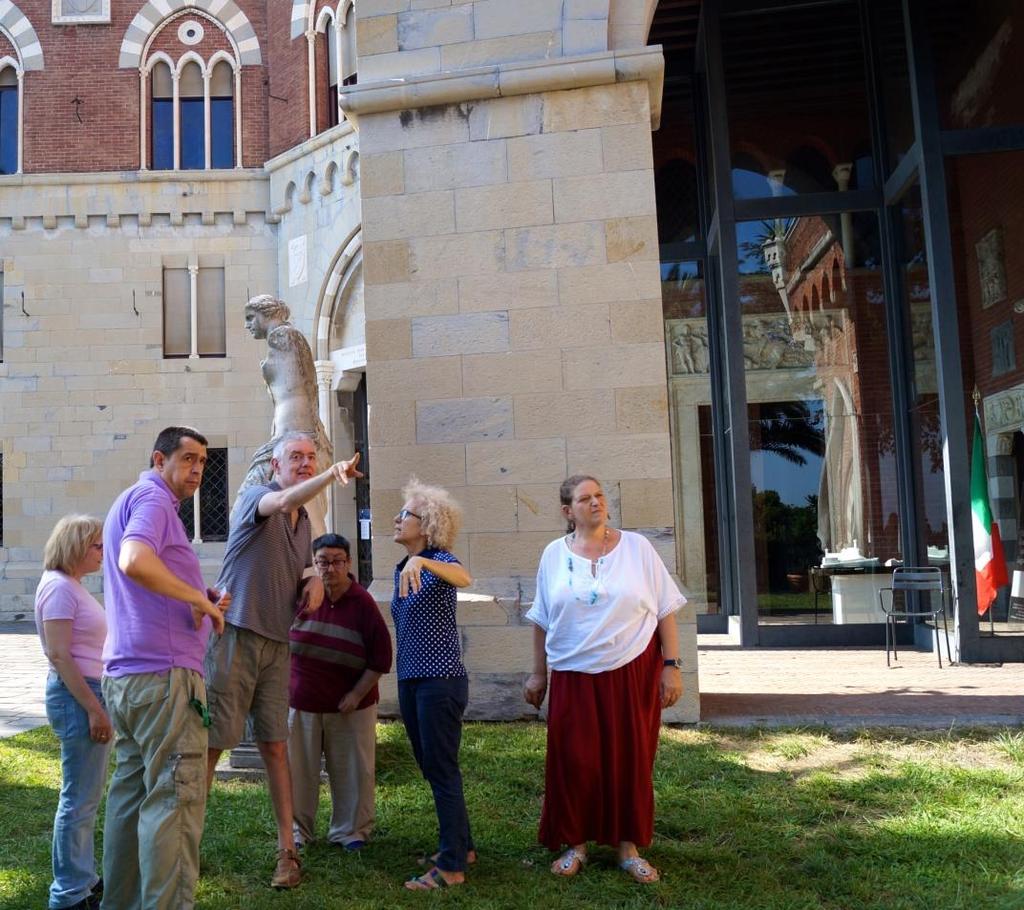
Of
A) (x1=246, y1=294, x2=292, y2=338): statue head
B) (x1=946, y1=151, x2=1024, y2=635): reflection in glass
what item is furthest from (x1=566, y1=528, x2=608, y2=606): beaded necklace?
(x1=946, y1=151, x2=1024, y2=635): reflection in glass

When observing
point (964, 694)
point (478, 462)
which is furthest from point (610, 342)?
point (964, 694)

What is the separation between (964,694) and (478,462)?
409 cm

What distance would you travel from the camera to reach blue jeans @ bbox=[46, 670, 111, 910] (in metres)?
3.91

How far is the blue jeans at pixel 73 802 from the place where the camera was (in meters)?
3.91

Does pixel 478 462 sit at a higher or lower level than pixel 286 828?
higher

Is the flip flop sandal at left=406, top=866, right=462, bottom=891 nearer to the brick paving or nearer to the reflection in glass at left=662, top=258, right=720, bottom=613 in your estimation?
A: the brick paving

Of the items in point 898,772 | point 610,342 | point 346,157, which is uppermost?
point 346,157

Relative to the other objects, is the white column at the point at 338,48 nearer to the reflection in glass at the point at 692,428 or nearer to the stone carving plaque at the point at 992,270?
the reflection in glass at the point at 692,428

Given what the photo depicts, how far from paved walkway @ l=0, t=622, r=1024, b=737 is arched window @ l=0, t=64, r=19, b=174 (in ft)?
37.8

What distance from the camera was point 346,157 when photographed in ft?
53.8

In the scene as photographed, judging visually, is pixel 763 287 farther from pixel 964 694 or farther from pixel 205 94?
pixel 205 94

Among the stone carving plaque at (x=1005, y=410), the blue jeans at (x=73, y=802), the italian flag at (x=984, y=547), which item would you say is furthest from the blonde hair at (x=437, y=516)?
the stone carving plaque at (x=1005, y=410)

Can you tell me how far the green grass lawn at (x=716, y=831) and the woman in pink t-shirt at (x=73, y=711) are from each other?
292 mm

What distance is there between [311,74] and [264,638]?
15.6m
